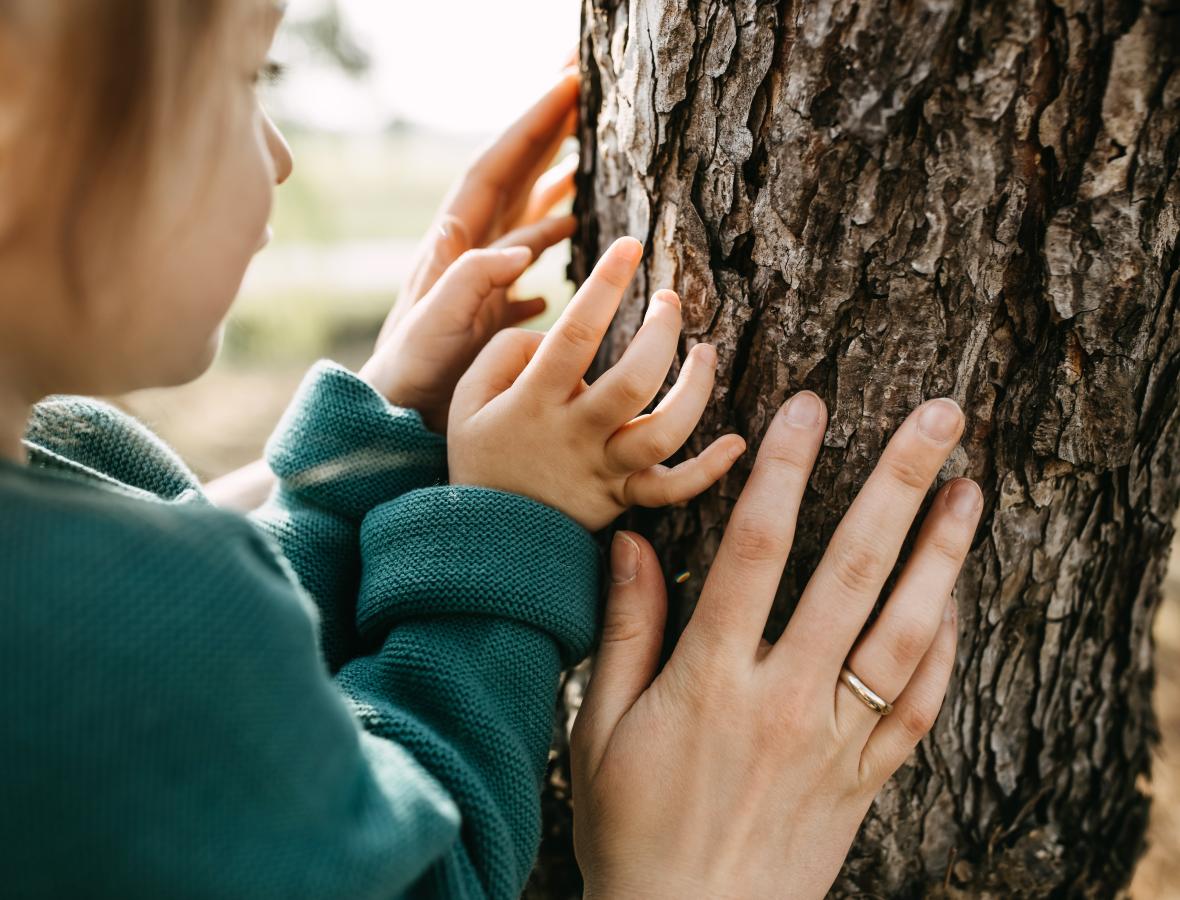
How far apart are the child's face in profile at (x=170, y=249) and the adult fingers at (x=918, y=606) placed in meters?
0.84

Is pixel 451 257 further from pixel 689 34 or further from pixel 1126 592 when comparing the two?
pixel 1126 592

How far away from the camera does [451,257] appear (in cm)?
144

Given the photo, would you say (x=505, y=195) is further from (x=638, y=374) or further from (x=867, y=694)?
(x=867, y=694)

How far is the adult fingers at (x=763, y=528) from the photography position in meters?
1.06

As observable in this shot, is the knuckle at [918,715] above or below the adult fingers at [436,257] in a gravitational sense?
below

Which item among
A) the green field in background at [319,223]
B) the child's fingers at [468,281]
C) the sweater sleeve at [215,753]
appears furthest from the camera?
the green field in background at [319,223]

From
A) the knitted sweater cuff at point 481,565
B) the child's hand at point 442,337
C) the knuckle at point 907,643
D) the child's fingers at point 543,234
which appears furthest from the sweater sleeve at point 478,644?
the child's fingers at point 543,234

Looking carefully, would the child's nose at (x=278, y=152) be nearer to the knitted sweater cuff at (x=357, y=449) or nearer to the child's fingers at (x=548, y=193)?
the knitted sweater cuff at (x=357, y=449)

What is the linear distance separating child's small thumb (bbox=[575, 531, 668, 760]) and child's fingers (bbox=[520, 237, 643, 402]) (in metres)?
0.27

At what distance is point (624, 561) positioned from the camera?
1.18m

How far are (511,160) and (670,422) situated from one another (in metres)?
0.62

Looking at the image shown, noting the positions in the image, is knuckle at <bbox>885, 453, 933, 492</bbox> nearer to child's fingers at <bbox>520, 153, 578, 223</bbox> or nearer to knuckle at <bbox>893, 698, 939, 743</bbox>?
knuckle at <bbox>893, 698, 939, 743</bbox>

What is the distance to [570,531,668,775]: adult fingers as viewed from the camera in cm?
114

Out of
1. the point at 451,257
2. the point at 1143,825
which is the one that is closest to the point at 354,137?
the point at 451,257
